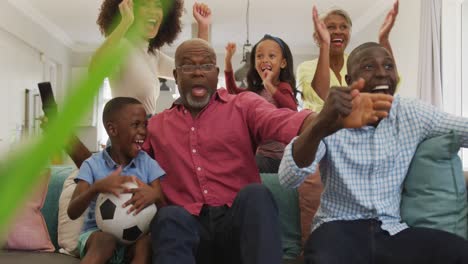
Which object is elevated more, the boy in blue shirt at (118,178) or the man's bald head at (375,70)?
the man's bald head at (375,70)

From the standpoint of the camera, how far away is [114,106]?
1.64 m

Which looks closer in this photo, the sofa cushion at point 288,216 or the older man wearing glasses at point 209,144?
the older man wearing glasses at point 209,144

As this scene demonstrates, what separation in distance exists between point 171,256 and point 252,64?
3.93ft

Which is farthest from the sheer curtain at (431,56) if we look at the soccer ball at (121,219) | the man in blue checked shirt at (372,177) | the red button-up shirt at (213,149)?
the soccer ball at (121,219)

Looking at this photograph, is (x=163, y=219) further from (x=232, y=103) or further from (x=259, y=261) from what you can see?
(x=232, y=103)

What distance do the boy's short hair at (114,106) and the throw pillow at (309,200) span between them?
0.65 meters

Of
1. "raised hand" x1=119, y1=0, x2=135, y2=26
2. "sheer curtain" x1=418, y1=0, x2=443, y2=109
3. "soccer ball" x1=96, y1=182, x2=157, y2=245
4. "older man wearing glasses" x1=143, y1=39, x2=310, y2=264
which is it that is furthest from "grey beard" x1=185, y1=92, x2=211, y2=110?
"sheer curtain" x1=418, y1=0, x2=443, y2=109

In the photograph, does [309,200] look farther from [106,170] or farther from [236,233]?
[106,170]

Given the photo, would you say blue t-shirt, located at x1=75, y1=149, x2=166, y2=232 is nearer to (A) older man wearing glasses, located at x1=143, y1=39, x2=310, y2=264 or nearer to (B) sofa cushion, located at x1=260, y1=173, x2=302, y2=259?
(A) older man wearing glasses, located at x1=143, y1=39, x2=310, y2=264

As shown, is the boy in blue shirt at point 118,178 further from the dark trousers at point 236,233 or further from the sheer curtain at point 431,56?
the sheer curtain at point 431,56

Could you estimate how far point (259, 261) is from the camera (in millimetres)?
1221

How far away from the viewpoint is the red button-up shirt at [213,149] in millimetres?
1559

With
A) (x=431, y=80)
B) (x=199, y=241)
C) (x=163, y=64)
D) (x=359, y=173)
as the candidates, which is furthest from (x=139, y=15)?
(x=431, y=80)

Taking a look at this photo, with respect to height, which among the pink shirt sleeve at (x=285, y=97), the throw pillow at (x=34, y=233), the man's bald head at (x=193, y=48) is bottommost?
the throw pillow at (x=34, y=233)
